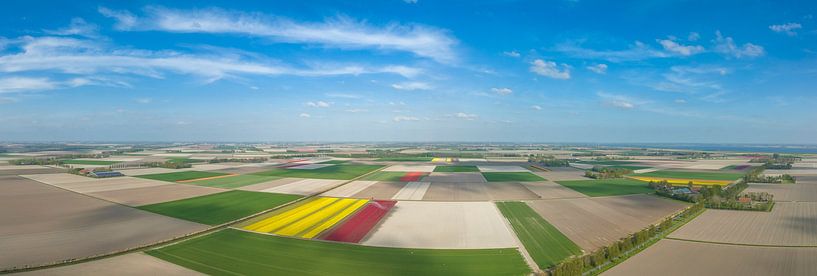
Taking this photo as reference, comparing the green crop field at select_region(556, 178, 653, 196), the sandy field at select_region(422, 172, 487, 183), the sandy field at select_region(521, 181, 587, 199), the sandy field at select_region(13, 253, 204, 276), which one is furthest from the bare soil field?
the sandy field at select_region(13, 253, 204, 276)

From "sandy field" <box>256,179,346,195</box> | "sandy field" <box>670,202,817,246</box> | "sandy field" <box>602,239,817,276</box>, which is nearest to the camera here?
"sandy field" <box>602,239,817,276</box>

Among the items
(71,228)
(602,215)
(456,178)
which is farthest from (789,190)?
(71,228)

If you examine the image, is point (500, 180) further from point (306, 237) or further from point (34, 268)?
point (34, 268)

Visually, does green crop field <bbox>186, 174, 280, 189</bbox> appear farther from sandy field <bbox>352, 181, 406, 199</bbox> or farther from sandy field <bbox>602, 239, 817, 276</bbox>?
sandy field <bbox>602, 239, 817, 276</bbox>

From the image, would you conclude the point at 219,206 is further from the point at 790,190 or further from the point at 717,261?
the point at 790,190

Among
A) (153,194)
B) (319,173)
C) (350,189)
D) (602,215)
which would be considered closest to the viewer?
(602,215)

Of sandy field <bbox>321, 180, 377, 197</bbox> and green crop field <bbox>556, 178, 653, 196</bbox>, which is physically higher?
green crop field <bbox>556, 178, 653, 196</bbox>
